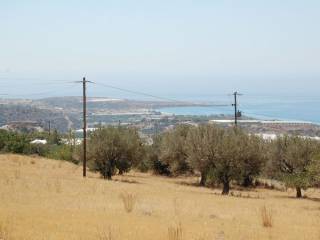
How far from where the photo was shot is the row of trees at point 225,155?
123ft

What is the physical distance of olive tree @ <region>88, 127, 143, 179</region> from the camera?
43.1 m

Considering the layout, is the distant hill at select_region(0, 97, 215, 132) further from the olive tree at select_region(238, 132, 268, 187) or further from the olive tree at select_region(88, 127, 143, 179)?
the olive tree at select_region(238, 132, 268, 187)

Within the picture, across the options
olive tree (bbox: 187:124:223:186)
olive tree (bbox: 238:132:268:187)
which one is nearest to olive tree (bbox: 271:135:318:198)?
olive tree (bbox: 238:132:268:187)

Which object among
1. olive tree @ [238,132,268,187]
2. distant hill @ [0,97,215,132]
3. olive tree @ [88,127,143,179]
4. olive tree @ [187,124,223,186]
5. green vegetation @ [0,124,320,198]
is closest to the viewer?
green vegetation @ [0,124,320,198]

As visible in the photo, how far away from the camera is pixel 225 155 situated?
3712 centimetres

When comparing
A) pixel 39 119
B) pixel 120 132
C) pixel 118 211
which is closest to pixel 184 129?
pixel 120 132

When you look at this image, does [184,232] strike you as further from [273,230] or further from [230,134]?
[230,134]

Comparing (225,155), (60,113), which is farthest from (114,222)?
(60,113)

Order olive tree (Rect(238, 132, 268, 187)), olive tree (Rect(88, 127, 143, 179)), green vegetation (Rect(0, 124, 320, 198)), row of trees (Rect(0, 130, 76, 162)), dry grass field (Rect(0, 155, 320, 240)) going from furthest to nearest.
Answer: row of trees (Rect(0, 130, 76, 162))
olive tree (Rect(88, 127, 143, 179))
olive tree (Rect(238, 132, 268, 187))
green vegetation (Rect(0, 124, 320, 198))
dry grass field (Rect(0, 155, 320, 240))

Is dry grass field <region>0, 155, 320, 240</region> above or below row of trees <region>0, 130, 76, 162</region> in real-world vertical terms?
above

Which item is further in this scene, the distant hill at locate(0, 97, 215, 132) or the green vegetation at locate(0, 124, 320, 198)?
the distant hill at locate(0, 97, 215, 132)

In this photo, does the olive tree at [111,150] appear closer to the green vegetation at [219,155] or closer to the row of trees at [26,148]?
the green vegetation at [219,155]

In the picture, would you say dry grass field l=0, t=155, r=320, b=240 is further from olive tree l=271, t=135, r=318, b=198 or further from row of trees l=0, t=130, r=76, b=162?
row of trees l=0, t=130, r=76, b=162

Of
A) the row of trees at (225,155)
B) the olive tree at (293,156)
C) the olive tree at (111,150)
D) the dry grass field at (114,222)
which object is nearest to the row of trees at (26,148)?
the olive tree at (111,150)
